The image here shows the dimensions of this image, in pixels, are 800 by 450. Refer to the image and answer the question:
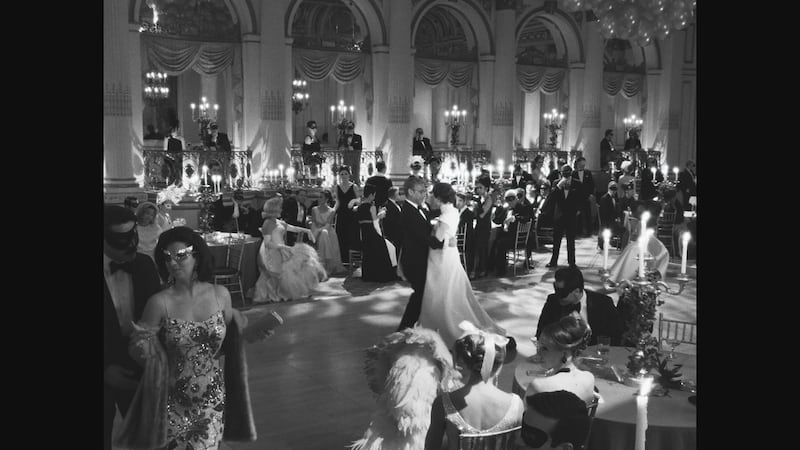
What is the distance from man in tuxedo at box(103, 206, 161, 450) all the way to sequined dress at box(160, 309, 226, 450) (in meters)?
0.17

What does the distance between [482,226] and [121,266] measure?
810 centimetres

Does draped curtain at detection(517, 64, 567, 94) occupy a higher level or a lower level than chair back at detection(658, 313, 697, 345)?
higher

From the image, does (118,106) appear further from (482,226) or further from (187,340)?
(187,340)

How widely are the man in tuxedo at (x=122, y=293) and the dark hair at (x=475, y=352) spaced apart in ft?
4.58

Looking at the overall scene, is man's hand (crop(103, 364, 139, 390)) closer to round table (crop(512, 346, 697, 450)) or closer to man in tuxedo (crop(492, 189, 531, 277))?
round table (crop(512, 346, 697, 450))

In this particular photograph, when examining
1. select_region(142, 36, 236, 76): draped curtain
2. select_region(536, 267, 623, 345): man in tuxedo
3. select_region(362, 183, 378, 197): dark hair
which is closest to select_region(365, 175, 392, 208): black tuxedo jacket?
select_region(362, 183, 378, 197): dark hair

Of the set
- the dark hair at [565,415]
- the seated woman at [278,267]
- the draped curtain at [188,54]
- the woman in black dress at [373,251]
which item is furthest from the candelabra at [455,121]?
the dark hair at [565,415]

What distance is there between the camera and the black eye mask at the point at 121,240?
136 inches

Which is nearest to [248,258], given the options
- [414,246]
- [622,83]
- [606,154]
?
[414,246]

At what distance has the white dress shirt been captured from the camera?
345 cm

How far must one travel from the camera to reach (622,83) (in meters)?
22.8

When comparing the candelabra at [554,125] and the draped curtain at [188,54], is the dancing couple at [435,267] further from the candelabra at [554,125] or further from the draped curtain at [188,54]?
the candelabra at [554,125]

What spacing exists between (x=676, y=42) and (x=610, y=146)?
4.01 metres
